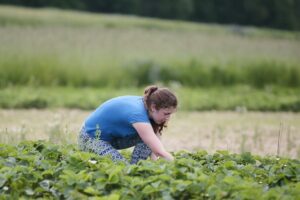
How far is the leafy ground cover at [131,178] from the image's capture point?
4488 mm

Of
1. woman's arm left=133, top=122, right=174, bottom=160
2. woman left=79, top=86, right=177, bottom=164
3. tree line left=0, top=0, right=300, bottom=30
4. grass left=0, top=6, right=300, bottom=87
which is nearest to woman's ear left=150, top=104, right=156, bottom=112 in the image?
woman left=79, top=86, right=177, bottom=164

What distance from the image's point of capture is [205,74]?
55.5 feet

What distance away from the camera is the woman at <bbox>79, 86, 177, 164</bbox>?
5520mm

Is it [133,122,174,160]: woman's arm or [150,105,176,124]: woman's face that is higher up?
[150,105,176,124]: woman's face

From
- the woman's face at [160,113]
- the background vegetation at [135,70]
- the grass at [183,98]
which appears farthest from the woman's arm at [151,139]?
the background vegetation at [135,70]

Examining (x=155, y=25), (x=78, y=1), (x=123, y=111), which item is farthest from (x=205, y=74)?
(x=78, y=1)

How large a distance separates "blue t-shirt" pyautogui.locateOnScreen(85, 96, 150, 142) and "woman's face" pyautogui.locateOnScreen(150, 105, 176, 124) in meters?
0.07

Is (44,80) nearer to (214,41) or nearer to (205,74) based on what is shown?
(205,74)

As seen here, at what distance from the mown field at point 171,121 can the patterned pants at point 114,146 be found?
0.12m

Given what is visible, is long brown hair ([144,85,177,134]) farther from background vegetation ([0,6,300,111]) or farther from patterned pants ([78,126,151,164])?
background vegetation ([0,6,300,111])

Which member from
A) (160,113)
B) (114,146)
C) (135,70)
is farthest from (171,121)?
(160,113)

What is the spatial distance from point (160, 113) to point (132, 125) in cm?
27

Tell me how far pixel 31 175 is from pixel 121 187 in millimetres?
710

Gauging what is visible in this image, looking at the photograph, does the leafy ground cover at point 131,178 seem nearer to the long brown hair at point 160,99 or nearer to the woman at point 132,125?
the woman at point 132,125
